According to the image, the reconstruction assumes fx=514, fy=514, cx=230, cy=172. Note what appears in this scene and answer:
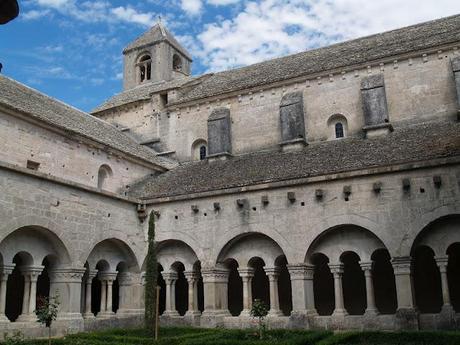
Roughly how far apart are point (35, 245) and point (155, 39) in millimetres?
22063

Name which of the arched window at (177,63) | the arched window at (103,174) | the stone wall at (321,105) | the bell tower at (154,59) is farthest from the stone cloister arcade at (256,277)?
the arched window at (177,63)

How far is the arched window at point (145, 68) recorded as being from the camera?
120ft

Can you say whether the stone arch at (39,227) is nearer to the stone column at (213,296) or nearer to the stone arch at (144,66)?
the stone column at (213,296)

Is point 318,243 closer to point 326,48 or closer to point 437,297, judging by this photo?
point 437,297

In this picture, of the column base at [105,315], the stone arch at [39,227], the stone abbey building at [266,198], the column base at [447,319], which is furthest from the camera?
the column base at [105,315]

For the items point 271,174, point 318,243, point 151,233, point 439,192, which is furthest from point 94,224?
point 439,192

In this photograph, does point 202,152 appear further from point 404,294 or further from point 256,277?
point 404,294

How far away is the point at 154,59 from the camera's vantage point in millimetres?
35969

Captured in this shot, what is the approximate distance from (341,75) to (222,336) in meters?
15.0

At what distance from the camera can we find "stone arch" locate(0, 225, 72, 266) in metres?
16.7

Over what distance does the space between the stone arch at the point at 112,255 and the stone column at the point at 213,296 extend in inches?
128

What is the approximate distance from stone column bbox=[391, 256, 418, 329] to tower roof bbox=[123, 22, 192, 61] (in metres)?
24.5

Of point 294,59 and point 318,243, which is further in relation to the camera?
point 294,59

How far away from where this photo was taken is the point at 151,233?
19.5 meters
